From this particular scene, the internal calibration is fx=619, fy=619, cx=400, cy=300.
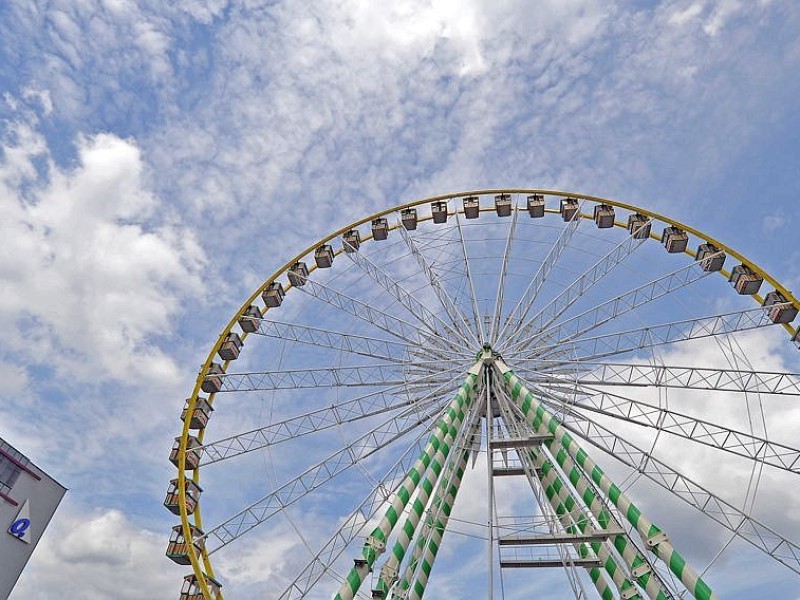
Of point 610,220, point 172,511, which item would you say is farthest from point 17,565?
point 610,220

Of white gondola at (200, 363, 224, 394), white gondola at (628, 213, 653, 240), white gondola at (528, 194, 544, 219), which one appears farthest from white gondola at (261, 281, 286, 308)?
white gondola at (628, 213, 653, 240)

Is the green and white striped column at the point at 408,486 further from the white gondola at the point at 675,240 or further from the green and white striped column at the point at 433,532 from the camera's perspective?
the white gondola at the point at 675,240

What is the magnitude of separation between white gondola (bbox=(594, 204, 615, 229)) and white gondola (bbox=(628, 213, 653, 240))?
819 millimetres

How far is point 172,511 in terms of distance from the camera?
2273 cm

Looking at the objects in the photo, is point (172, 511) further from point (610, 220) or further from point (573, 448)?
point (610, 220)

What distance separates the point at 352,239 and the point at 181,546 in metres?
14.6

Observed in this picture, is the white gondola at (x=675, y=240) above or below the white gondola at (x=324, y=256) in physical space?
below

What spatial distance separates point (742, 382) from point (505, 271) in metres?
9.25

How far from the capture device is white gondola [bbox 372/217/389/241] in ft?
95.1

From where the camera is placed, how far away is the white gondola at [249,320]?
2728 centimetres

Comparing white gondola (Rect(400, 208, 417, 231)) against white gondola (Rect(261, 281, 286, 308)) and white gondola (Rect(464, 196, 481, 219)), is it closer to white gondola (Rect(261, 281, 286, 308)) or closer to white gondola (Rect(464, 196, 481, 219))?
white gondola (Rect(464, 196, 481, 219))

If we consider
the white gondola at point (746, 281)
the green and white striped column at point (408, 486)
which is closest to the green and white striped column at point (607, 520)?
the green and white striped column at point (408, 486)

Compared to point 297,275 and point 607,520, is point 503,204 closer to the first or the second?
point 297,275

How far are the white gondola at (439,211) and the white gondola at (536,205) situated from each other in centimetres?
398
